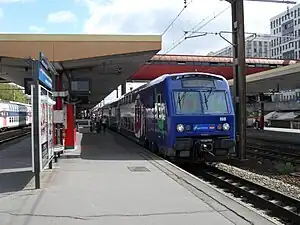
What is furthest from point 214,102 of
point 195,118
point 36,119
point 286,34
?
point 286,34

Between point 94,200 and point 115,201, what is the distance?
1.29 feet

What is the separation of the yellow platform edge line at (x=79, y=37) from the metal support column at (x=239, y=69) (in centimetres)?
487

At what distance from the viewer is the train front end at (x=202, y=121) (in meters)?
14.1

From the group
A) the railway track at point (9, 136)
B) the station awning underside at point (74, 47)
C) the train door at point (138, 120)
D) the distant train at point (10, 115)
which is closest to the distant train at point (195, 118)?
the station awning underside at point (74, 47)

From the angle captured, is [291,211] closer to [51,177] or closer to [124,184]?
[124,184]

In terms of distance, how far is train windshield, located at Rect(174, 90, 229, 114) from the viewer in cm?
1430

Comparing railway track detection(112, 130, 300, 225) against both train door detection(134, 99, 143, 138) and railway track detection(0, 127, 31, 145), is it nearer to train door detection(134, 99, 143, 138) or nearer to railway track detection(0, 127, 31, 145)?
train door detection(134, 99, 143, 138)

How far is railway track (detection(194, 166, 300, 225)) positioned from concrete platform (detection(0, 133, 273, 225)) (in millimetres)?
1232

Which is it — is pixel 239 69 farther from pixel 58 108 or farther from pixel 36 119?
pixel 36 119

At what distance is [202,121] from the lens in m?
14.2

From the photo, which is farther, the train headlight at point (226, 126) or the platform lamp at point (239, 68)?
the platform lamp at point (239, 68)

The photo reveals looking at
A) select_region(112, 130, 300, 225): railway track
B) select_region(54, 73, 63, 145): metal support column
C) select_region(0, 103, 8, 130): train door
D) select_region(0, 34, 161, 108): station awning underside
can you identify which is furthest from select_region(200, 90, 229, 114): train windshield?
select_region(0, 103, 8, 130): train door

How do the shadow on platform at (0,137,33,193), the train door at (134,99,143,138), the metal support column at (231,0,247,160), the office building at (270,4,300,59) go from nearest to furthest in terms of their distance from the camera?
the shadow on platform at (0,137,33,193)
the metal support column at (231,0,247,160)
the train door at (134,99,143,138)
the office building at (270,4,300,59)

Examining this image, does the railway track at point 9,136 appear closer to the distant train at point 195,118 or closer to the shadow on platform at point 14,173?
the shadow on platform at point 14,173
